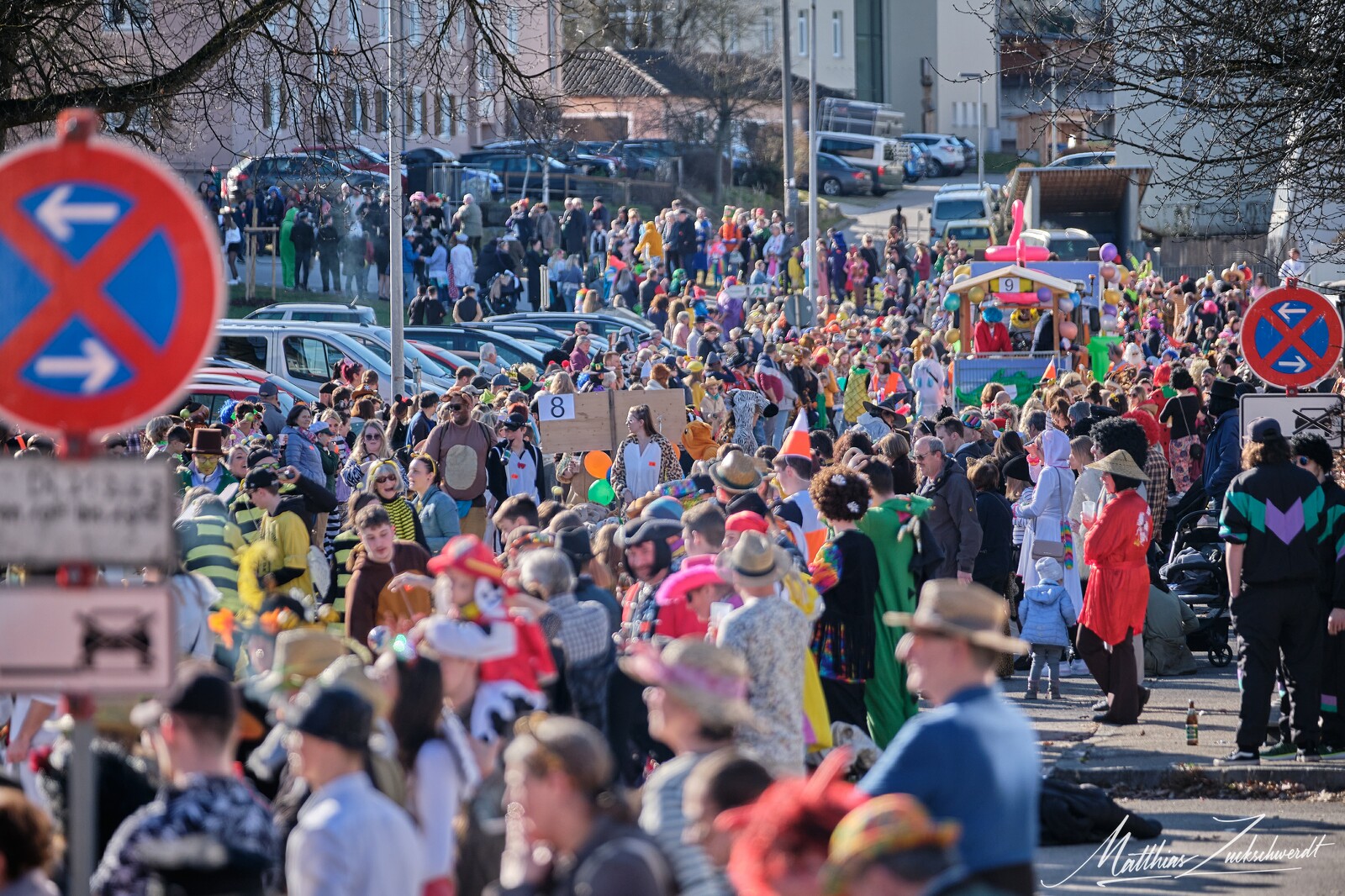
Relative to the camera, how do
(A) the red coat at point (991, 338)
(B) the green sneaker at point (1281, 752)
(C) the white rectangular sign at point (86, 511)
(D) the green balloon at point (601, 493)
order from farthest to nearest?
(A) the red coat at point (991, 338) → (D) the green balloon at point (601, 493) → (B) the green sneaker at point (1281, 752) → (C) the white rectangular sign at point (86, 511)

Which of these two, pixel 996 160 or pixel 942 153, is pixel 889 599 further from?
pixel 996 160

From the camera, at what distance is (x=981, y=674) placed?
4945mm

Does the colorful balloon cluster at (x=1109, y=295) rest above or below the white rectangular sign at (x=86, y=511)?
above

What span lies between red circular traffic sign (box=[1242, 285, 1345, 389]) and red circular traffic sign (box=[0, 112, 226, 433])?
9.00 metres

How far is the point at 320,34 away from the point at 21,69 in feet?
7.11

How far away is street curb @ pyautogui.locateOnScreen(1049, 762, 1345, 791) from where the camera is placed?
34.0 ft

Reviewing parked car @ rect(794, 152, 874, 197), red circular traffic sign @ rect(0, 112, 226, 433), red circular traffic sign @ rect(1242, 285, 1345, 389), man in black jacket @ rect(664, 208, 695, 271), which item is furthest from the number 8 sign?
parked car @ rect(794, 152, 874, 197)

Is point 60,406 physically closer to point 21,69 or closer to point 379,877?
point 379,877

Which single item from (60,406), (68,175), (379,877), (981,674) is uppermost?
(68,175)

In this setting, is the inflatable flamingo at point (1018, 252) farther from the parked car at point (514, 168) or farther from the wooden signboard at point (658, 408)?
the parked car at point (514, 168)

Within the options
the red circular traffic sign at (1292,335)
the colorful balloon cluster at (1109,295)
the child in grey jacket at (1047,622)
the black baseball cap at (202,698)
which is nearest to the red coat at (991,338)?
the colorful balloon cluster at (1109,295)

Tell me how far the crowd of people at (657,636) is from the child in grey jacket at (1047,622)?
0.08 ft

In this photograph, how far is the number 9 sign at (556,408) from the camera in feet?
55.8

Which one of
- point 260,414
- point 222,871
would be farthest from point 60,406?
point 260,414
